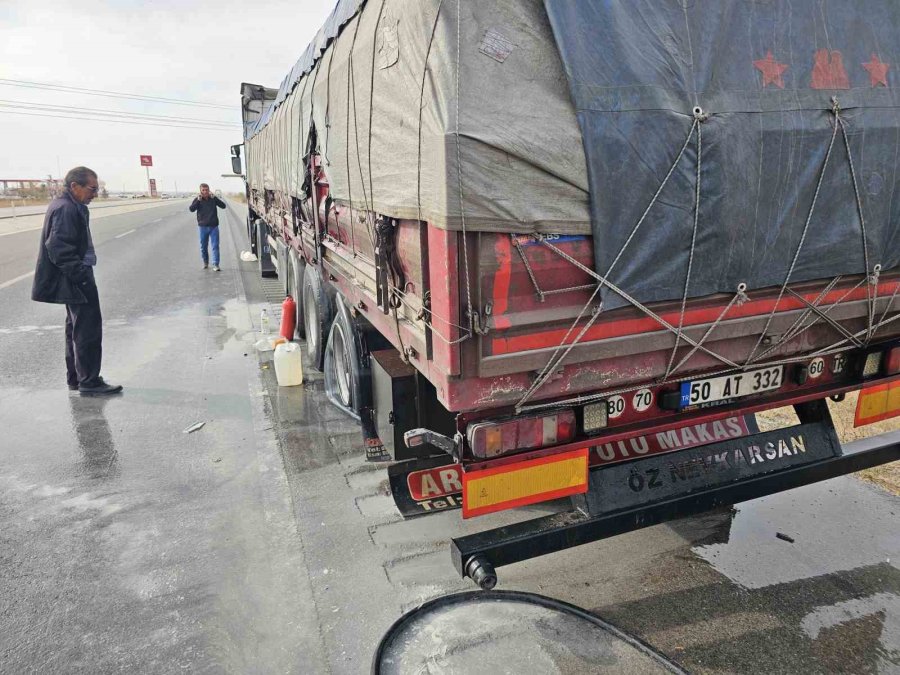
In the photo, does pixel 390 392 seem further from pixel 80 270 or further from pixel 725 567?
pixel 80 270

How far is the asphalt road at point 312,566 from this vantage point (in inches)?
107

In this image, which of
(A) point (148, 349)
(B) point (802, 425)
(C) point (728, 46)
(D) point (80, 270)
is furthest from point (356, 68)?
(A) point (148, 349)

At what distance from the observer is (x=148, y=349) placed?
296 inches

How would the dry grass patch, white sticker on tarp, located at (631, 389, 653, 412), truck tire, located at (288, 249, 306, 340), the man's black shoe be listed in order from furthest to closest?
truck tire, located at (288, 249, 306, 340) → the man's black shoe → the dry grass patch → white sticker on tarp, located at (631, 389, 653, 412)

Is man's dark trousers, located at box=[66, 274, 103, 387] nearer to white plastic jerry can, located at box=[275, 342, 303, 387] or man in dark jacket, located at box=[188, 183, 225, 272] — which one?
white plastic jerry can, located at box=[275, 342, 303, 387]

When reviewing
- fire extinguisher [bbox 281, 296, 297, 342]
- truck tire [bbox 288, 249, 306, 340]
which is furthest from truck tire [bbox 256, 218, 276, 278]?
fire extinguisher [bbox 281, 296, 297, 342]

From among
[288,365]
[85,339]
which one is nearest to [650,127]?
[288,365]

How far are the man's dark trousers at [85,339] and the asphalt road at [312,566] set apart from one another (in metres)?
0.63

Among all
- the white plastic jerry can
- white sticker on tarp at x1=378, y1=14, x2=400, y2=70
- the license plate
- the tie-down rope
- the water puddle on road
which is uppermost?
white sticker on tarp at x1=378, y1=14, x2=400, y2=70

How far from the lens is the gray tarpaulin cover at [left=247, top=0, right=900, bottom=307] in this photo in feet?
7.28

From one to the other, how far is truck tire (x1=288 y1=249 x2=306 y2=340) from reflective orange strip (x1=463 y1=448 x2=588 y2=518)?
4447mm

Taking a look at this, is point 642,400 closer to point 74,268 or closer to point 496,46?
point 496,46

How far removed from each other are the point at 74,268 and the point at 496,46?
15.9 feet

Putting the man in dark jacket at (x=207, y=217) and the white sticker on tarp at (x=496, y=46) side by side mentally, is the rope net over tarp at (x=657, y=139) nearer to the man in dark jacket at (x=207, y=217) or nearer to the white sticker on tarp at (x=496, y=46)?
the white sticker on tarp at (x=496, y=46)
